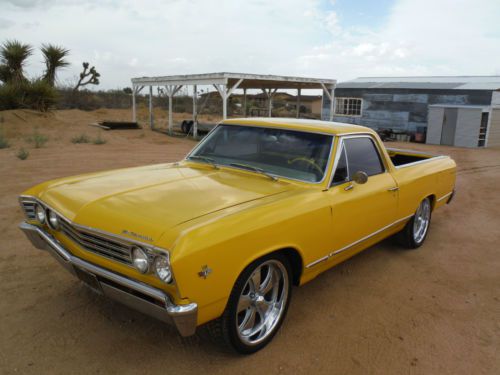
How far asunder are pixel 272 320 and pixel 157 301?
3.51ft

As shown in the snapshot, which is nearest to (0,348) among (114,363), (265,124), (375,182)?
(114,363)

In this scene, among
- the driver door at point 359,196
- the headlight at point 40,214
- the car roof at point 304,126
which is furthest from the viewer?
the car roof at point 304,126

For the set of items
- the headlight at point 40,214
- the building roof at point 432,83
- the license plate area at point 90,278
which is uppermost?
the building roof at point 432,83

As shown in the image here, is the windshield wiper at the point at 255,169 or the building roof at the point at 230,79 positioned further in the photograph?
the building roof at the point at 230,79

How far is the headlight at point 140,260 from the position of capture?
2486mm

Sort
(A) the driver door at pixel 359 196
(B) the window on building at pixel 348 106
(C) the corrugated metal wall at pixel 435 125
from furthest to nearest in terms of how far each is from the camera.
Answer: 1. (B) the window on building at pixel 348 106
2. (C) the corrugated metal wall at pixel 435 125
3. (A) the driver door at pixel 359 196

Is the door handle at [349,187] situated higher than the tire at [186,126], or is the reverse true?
the door handle at [349,187]

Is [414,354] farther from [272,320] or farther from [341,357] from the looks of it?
[272,320]

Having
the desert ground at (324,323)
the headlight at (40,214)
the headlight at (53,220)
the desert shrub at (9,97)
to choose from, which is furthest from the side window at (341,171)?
the desert shrub at (9,97)

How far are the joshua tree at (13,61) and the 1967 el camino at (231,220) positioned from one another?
20019 millimetres

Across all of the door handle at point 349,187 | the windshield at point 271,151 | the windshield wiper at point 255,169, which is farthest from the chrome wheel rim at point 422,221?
the windshield wiper at point 255,169

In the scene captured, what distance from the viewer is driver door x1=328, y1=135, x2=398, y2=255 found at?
11.8ft

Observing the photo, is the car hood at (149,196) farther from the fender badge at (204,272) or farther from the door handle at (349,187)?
the door handle at (349,187)

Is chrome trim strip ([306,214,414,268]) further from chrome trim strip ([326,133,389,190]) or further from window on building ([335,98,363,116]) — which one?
window on building ([335,98,363,116])
